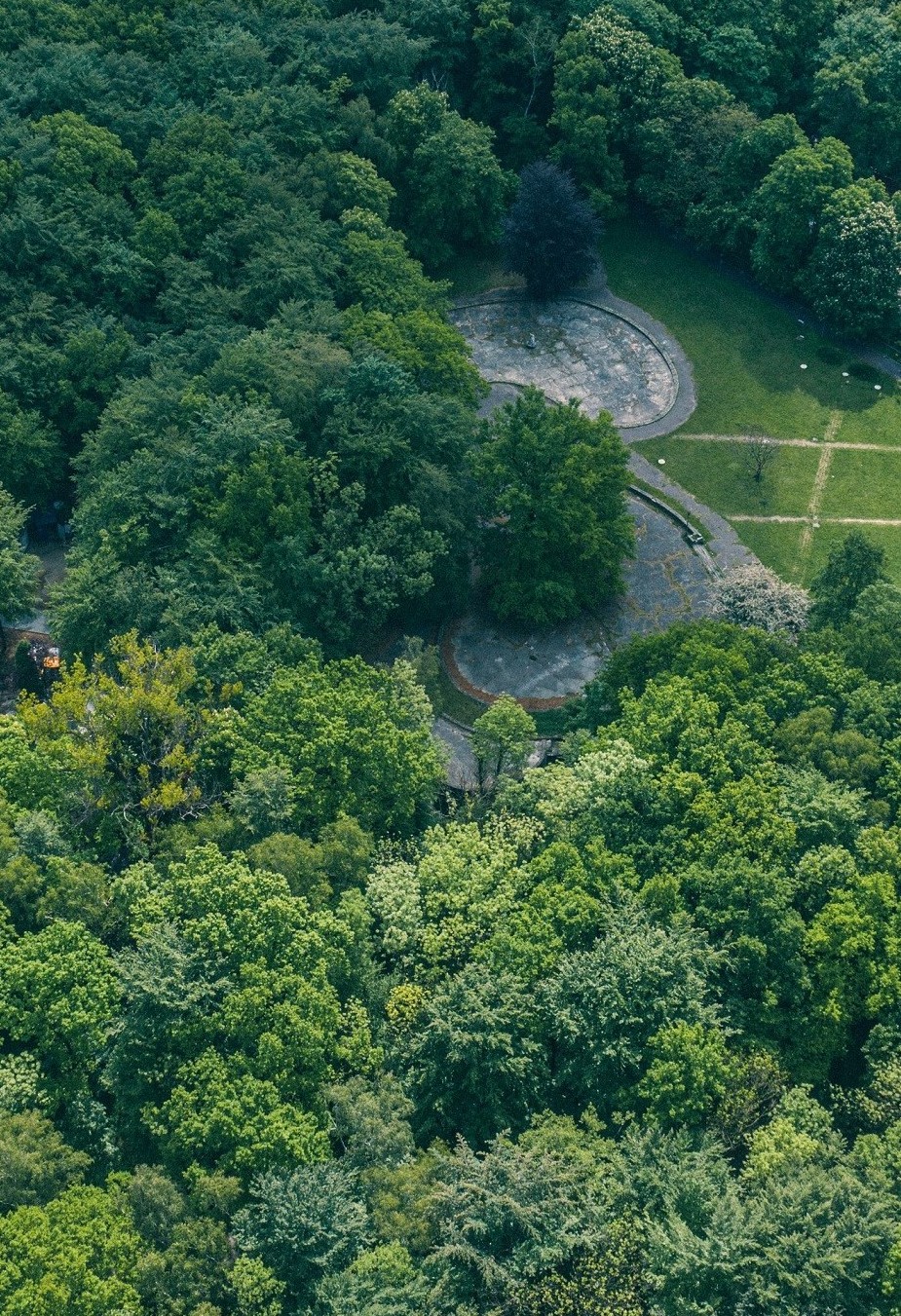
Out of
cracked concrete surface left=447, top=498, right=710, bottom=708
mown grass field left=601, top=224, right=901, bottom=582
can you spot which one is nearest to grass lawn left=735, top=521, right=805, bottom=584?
mown grass field left=601, top=224, right=901, bottom=582

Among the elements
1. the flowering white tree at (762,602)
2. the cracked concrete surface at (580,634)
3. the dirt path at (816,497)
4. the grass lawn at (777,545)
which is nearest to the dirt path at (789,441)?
the dirt path at (816,497)

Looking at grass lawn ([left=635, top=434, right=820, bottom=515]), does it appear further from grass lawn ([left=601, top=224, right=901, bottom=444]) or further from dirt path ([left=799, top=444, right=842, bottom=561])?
grass lawn ([left=601, top=224, right=901, bottom=444])

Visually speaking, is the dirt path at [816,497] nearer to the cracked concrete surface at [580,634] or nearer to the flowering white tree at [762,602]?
the cracked concrete surface at [580,634]

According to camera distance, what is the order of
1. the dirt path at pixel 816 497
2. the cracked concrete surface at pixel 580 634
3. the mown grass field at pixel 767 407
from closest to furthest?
1. the cracked concrete surface at pixel 580 634
2. the dirt path at pixel 816 497
3. the mown grass field at pixel 767 407

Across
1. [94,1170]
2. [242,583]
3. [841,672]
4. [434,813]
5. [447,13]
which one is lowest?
[94,1170]

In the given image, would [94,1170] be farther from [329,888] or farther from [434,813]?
[434,813]

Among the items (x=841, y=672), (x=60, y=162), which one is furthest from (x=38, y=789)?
(x=60, y=162)

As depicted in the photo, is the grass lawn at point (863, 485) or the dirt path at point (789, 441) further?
the dirt path at point (789, 441)
